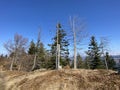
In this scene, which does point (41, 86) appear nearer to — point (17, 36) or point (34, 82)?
point (34, 82)

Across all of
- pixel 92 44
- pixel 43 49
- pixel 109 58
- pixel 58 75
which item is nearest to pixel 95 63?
pixel 92 44

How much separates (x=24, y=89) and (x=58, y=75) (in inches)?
111

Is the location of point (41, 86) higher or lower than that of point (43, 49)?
lower

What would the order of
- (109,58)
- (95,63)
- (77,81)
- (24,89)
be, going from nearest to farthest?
(77,81) → (24,89) → (95,63) → (109,58)

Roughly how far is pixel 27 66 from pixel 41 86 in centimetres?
2919

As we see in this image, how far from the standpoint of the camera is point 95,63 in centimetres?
3884

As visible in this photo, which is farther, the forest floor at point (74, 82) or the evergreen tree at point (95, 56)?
the evergreen tree at point (95, 56)

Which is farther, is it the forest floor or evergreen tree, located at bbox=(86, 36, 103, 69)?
evergreen tree, located at bbox=(86, 36, 103, 69)

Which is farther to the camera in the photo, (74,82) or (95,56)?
(95,56)

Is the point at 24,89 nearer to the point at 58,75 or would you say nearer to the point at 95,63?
the point at 58,75

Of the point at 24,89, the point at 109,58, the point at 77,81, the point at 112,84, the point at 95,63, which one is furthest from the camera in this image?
the point at 109,58

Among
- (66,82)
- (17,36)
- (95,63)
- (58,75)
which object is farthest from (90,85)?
(17,36)

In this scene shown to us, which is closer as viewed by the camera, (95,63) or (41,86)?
(41,86)

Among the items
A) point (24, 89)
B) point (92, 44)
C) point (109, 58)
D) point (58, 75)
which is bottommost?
point (24, 89)
